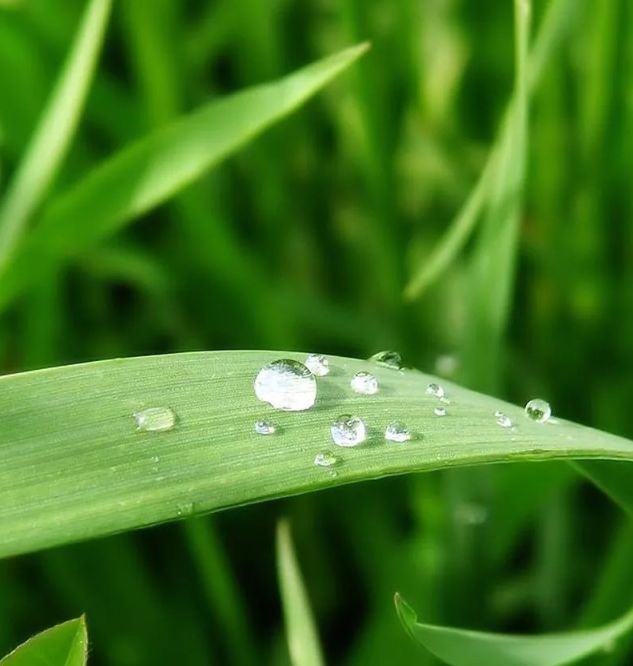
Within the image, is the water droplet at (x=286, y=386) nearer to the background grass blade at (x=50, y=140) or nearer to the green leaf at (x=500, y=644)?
the green leaf at (x=500, y=644)

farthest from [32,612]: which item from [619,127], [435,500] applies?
[619,127]

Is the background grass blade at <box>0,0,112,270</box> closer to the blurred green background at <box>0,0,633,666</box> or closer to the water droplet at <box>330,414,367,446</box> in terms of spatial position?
the blurred green background at <box>0,0,633,666</box>

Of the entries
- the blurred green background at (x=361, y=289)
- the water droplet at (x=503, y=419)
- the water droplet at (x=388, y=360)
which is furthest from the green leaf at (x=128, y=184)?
the water droplet at (x=503, y=419)

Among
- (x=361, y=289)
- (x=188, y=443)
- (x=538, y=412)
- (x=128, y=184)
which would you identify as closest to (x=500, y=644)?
(x=538, y=412)

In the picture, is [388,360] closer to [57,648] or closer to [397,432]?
[397,432]

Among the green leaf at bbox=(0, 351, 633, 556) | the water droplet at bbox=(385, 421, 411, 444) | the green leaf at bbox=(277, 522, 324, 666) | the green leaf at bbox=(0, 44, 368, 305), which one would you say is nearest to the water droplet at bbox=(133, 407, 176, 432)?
the green leaf at bbox=(0, 351, 633, 556)
